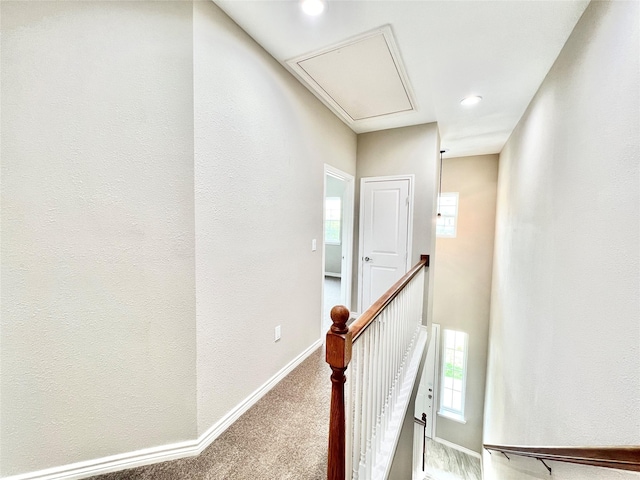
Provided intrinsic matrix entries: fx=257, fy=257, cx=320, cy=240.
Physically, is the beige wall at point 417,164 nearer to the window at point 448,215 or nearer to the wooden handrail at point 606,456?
the window at point 448,215

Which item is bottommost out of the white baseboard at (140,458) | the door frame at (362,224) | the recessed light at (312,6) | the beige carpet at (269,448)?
the beige carpet at (269,448)

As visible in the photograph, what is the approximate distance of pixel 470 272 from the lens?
4.94 meters

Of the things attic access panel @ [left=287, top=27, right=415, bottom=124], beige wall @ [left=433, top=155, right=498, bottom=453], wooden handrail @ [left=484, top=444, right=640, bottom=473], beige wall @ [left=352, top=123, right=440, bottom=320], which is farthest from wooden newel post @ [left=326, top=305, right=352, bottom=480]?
beige wall @ [left=433, top=155, right=498, bottom=453]

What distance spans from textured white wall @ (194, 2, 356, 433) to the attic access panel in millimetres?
192

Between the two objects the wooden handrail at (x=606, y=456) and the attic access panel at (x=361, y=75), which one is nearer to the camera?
the wooden handrail at (x=606, y=456)

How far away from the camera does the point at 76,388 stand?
1.28 m

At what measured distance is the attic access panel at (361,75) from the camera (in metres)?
1.85

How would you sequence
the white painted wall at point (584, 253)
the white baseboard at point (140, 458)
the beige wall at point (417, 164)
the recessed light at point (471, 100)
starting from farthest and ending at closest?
the beige wall at point (417, 164)
the recessed light at point (471, 100)
the white baseboard at point (140, 458)
the white painted wall at point (584, 253)

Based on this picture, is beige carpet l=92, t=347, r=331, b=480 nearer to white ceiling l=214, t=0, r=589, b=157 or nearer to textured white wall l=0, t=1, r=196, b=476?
textured white wall l=0, t=1, r=196, b=476

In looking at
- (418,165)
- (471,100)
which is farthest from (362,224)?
(471,100)

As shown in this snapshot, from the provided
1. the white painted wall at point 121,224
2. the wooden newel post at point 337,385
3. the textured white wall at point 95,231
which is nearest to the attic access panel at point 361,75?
the white painted wall at point 121,224

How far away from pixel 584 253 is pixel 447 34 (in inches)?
62.2

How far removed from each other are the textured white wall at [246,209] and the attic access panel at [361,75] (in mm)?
192

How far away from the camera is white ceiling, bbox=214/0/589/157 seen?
151 cm
